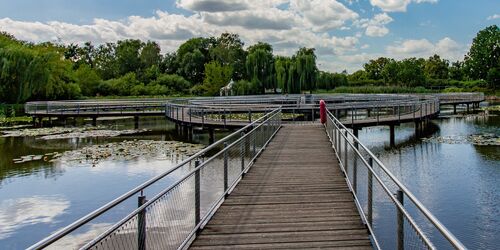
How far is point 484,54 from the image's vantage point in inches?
3661

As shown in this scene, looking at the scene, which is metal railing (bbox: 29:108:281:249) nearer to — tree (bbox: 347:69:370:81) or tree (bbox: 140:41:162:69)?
tree (bbox: 140:41:162:69)

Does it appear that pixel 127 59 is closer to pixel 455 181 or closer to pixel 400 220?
pixel 455 181

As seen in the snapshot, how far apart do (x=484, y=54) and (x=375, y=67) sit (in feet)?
106

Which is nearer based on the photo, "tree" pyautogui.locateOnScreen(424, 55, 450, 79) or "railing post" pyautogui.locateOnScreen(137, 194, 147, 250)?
"railing post" pyautogui.locateOnScreen(137, 194, 147, 250)

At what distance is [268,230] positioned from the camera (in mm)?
6332

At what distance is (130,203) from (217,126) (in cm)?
1328

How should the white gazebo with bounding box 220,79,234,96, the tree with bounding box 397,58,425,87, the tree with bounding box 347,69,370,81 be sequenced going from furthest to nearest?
the tree with bounding box 347,69,370,81 → the tree with bounding box 397,58,425,87 → the white gazebo with bounding box 220,79,234,96

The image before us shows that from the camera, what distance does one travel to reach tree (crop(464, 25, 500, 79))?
92.9 meters

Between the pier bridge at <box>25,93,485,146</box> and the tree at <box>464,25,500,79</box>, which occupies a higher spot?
the tree at <box>464,25,500,79</box>

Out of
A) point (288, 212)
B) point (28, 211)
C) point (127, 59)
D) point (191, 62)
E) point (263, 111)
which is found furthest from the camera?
point (127, 59)

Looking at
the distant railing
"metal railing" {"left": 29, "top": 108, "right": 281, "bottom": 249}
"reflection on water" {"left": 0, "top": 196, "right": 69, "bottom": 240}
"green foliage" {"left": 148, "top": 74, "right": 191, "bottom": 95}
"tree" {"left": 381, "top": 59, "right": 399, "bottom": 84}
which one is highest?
"tree" {"left": 381, "top": 59, "right": 399, "bottom": 84}

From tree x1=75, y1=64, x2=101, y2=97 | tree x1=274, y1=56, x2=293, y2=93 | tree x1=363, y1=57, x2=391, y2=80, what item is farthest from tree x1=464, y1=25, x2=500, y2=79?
tree x1=75, y1=64, x2=101, y2=97

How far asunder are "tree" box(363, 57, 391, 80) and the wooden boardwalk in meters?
114

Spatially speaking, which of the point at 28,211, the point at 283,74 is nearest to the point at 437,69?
the point at 283,74
